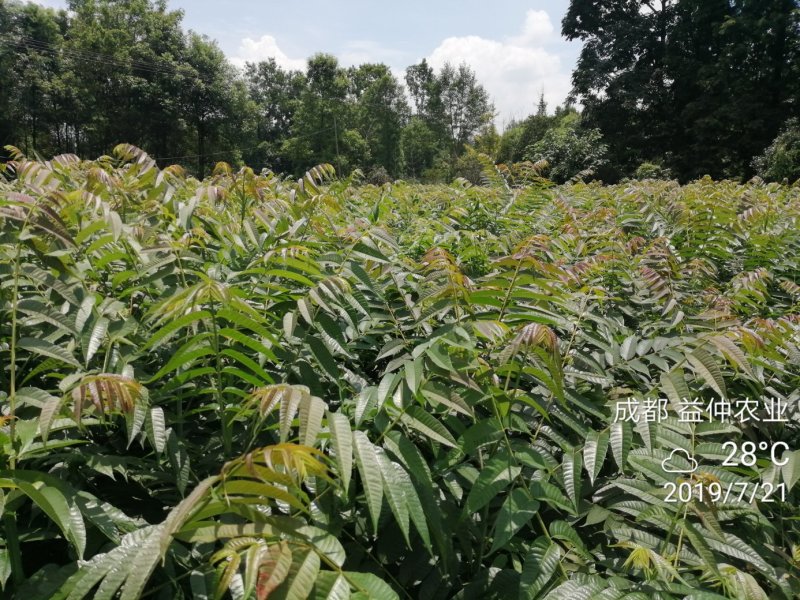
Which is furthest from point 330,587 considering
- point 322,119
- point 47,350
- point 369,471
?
point 322,119

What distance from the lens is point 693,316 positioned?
103 inches

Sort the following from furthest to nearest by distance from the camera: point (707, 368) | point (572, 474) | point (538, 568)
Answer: point (707, 368) → point (572, 474) → point (538, 568)

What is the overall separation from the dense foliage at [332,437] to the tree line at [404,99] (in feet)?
54.0

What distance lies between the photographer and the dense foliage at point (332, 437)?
1.09m

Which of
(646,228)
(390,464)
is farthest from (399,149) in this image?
(390,464)

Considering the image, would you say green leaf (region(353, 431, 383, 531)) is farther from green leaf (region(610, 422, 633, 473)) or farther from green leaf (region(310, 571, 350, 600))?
green leaf (region(610, 422, 633, 473))

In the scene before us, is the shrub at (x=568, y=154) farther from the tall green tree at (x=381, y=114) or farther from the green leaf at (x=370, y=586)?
the tall green tree at (x=381, y=114)

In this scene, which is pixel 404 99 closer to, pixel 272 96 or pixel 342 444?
pixel 272 96

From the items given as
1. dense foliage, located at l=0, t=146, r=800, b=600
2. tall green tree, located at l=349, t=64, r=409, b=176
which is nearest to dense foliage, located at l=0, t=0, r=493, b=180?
tall green tree, located at l=349, t=64, r=409, b=176

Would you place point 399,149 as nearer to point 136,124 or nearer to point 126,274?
point 136,124

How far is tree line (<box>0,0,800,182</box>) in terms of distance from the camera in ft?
87.9

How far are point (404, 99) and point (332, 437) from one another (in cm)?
5907

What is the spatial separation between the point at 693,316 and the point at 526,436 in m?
1.25

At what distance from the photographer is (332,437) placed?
1127mm
